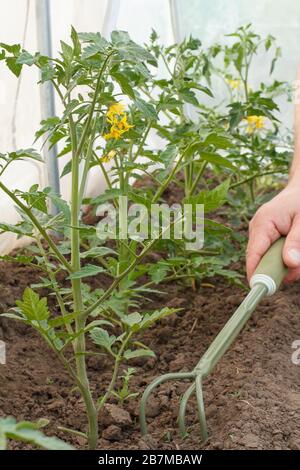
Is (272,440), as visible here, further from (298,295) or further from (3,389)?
(298,295)

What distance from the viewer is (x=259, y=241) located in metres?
1.74

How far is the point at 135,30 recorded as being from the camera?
3.19 m

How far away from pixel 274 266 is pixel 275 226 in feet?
0.59

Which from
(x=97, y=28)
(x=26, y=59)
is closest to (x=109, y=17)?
(x=97, y=28)

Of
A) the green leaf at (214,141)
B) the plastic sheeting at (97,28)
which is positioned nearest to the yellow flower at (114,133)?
the green leaf at (214,141)

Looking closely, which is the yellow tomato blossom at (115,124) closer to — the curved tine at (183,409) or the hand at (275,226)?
the hand at (275,226)

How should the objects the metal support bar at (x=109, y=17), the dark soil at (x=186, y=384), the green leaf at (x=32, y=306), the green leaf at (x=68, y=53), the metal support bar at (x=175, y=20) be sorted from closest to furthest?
the green leaf at (x=32, y=306) → the green leaf at (x=68, y=53) → the dark soil at (x=186, y=384) → the metal support bar at (x=109, y=17) → the metal support bar at (x=175, y=20)

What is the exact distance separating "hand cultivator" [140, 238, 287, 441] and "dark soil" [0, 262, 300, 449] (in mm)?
61

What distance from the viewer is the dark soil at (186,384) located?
58.2 inches

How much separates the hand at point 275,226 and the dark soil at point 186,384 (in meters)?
0.23

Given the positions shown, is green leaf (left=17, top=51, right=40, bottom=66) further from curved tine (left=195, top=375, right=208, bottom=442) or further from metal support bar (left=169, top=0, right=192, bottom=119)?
metal support bar (left=169, top=0, right=192, bottom=119)

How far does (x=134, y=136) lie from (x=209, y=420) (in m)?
0.56

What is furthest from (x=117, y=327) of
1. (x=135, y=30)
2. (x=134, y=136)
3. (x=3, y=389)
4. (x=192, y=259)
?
(x=135, y=30)
